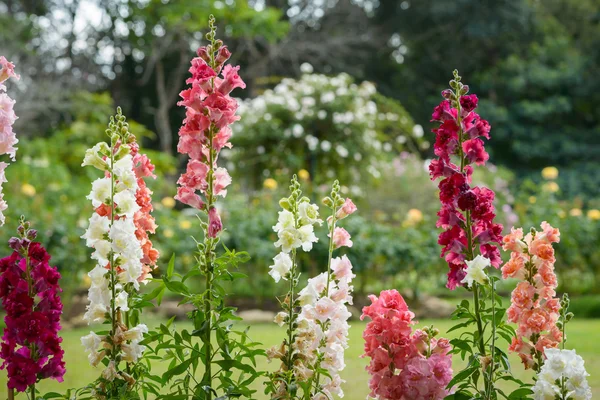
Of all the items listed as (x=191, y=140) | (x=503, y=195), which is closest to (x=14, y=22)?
(x=503, y=195)

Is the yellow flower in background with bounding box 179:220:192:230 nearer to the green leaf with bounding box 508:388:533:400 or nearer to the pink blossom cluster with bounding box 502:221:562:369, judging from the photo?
the pink blossom cluster with bounding box 502:221:562:369

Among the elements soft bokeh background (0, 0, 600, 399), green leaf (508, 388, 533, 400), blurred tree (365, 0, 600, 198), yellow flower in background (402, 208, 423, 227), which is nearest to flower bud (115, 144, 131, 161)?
green leaf (508, 388, 533, 400)

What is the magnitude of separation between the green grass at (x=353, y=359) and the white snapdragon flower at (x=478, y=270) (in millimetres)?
1554

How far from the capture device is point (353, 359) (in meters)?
4.07

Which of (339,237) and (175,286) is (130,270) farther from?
(339,237)

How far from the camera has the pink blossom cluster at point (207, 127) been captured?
6.12 feet

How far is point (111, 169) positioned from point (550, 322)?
1.15 metres

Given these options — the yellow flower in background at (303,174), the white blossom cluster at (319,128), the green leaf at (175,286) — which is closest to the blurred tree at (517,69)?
the white blossom cluster at (319,128)

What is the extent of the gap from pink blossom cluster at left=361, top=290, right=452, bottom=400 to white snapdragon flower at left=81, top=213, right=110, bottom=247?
65 cm

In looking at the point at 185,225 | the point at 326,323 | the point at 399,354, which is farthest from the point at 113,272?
the point at 185,225

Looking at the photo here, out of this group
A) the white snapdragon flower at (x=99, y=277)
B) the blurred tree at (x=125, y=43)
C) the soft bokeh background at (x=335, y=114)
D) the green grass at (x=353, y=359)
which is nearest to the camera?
the white snapdragon flower at (x=99, y=277)

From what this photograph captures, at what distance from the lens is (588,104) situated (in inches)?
571

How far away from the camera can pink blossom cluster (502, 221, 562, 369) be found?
6.28 ft

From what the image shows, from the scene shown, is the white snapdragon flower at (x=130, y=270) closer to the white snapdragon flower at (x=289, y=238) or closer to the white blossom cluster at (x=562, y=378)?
the white snapdragon flower at (x=289, y=238)
